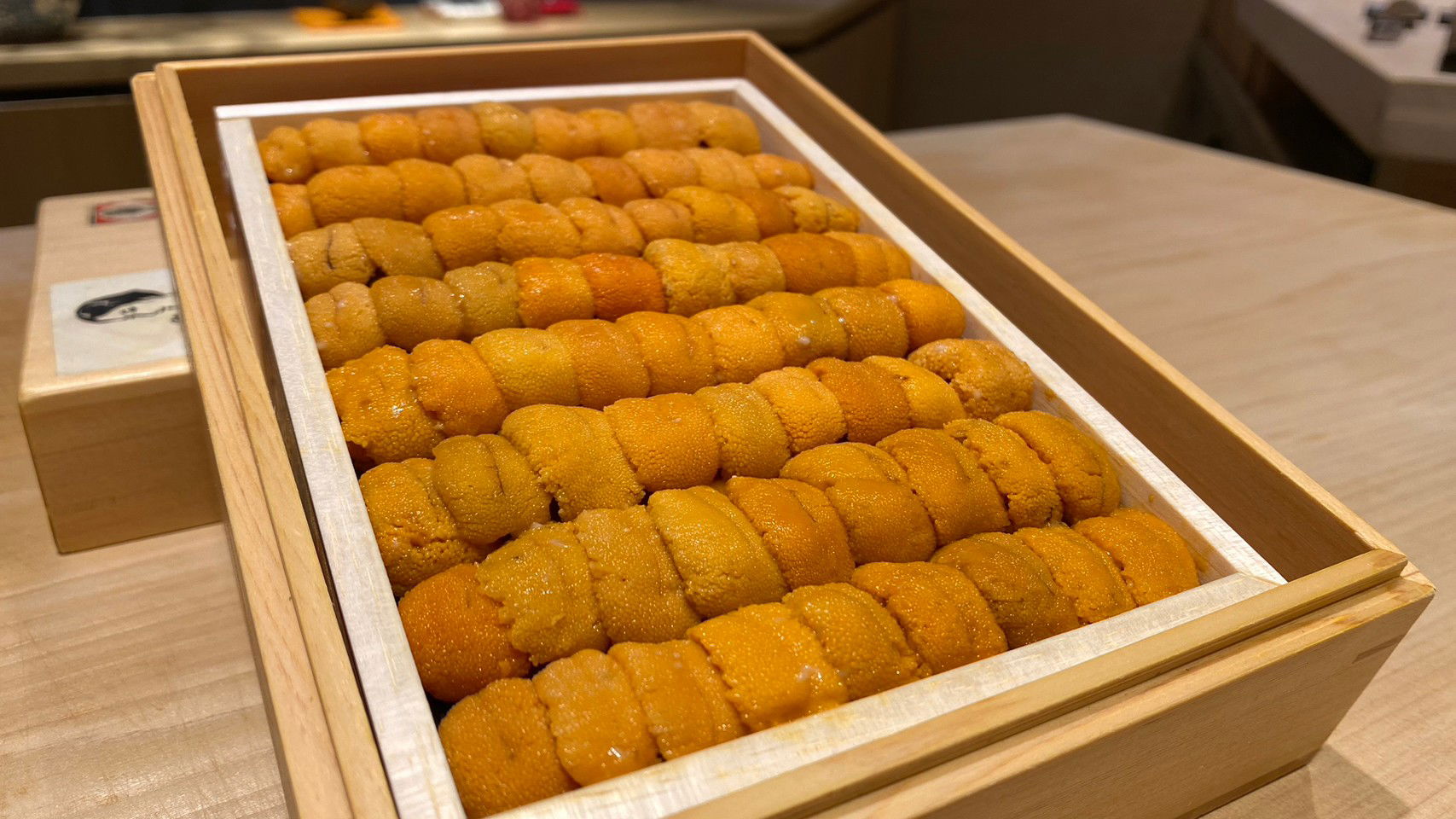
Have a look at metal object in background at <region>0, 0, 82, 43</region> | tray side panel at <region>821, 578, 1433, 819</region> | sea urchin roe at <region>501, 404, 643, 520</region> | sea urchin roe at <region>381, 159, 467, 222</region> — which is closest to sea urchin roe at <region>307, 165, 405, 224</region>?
sea urchin roe at <region>381, 159, 467, 222</region>

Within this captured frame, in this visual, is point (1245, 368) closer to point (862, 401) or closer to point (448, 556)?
point (862, 401)

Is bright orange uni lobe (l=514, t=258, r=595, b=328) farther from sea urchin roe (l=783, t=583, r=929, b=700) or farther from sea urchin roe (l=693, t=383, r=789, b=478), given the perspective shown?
sea urchin roe (l=783, t=583, r=929, b=700)

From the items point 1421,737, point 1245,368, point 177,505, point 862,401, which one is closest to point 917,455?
point 862,401

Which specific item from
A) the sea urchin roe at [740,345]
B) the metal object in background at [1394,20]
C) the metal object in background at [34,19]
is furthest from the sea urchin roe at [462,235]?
the metal object in background at [1394,20]

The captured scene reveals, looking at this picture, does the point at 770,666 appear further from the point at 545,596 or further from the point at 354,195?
the point at 354,195

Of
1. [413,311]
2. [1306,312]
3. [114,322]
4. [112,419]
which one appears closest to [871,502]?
[413,311]

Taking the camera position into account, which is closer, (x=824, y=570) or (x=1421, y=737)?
(x=824, y=570)
